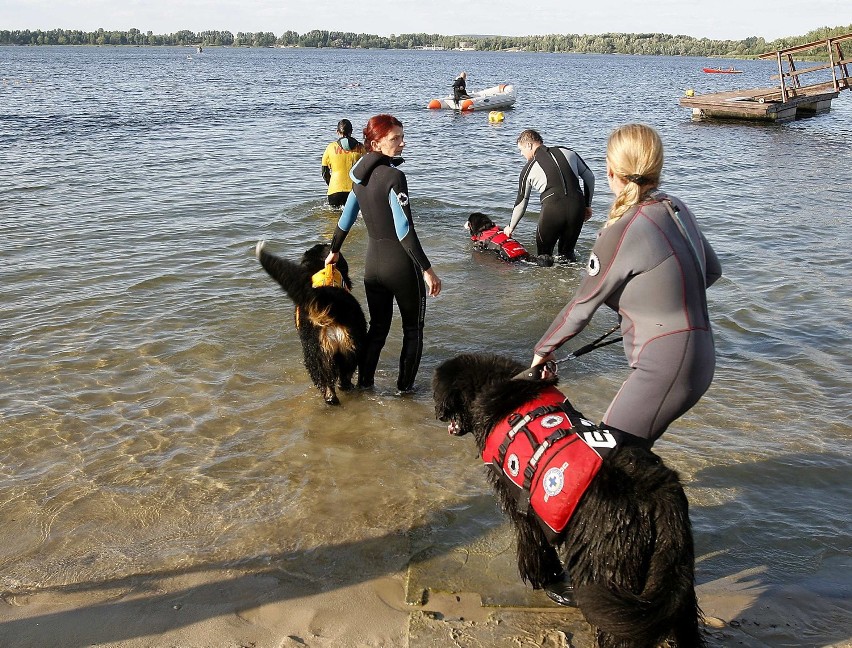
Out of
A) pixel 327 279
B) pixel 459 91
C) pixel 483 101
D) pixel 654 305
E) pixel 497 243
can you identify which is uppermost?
pixel 459 91

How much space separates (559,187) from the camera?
9164mm

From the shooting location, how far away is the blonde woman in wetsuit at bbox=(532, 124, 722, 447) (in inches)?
116

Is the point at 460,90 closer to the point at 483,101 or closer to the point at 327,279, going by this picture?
the point at 483,101

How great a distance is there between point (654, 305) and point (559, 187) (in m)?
6.45

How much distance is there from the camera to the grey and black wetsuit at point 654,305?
294 cm

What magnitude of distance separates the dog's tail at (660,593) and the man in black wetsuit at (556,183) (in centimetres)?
681

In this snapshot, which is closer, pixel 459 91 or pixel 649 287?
pixel 649 287

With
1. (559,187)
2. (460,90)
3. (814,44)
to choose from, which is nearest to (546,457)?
(559,187)

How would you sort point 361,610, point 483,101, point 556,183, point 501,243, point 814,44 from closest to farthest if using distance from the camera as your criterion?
point 361,610, point 556,183, point 501,243, point 814,44, point 483,101

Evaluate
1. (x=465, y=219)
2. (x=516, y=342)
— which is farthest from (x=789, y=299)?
(x=465, y=219)

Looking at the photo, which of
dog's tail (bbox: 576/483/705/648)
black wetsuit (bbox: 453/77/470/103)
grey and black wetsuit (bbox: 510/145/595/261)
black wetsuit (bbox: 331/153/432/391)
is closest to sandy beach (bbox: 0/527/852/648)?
dog's tail (bbox: 576/483/705/648)

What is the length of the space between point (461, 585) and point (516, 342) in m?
4.13

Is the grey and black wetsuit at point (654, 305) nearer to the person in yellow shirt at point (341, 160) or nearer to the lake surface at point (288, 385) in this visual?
the lake surface at point (288, 385)

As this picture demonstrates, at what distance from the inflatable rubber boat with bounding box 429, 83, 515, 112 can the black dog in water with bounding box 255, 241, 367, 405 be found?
30.4 m
